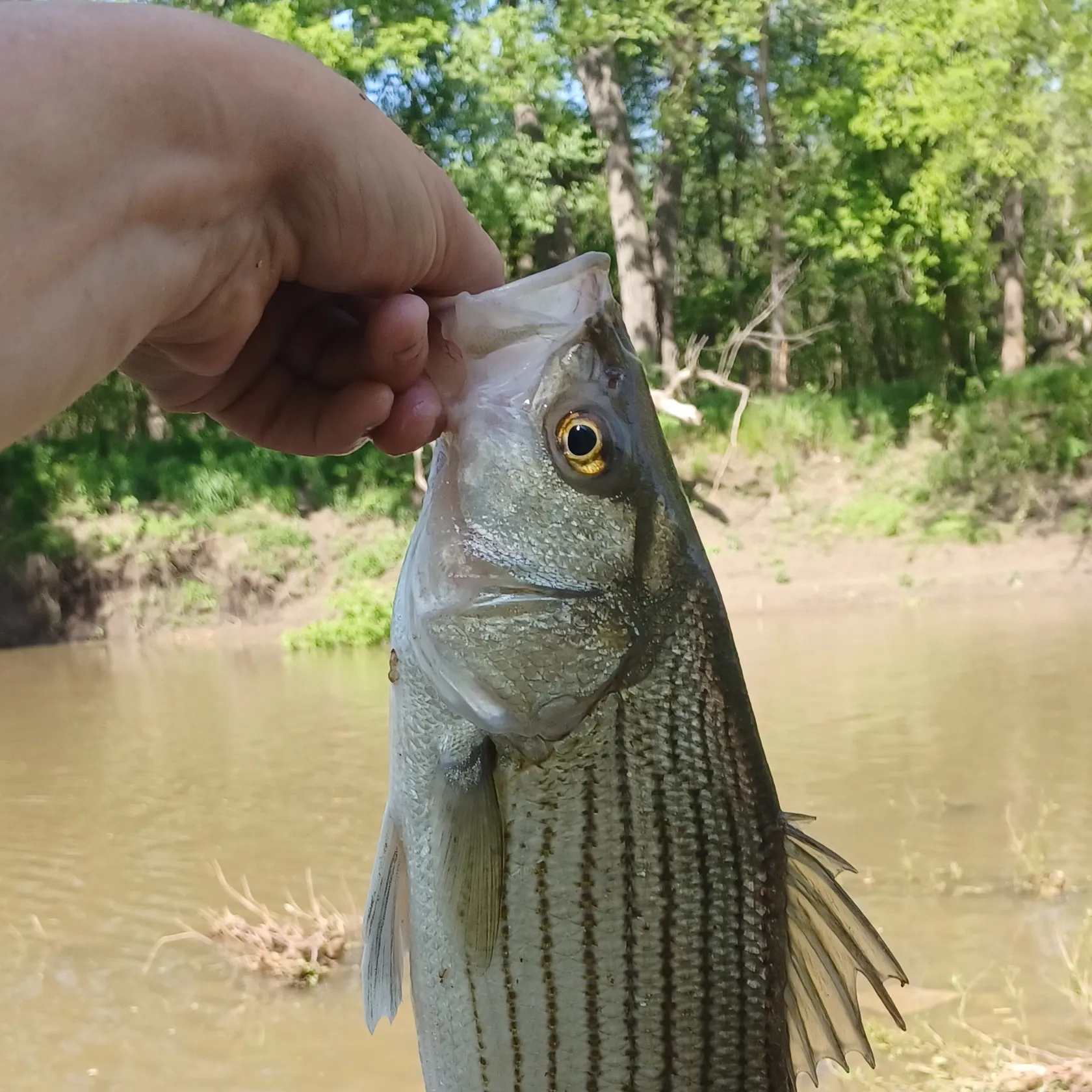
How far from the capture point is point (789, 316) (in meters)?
24.1

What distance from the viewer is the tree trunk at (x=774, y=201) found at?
62.6 feet

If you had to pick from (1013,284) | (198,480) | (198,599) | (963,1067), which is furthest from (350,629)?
(1013,284)

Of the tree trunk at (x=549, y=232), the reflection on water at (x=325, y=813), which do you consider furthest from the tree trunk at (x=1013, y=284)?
the tree trunk at (x=549, y=232)

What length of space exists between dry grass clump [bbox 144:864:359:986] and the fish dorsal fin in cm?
380

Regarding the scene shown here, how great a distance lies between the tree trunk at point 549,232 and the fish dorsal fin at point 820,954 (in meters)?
17.8

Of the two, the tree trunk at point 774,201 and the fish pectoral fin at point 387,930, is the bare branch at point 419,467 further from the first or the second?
the fish pectoral fin at point 387,930

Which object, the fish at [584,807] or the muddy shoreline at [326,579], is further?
the muddy shoreline at [326,579]

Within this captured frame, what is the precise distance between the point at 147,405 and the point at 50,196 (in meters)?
20.6

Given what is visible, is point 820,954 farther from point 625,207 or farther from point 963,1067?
point 625,207

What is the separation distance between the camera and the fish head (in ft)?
4.86

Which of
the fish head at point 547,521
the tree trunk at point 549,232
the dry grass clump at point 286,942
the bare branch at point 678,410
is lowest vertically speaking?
the dry grass clump at point 286,942

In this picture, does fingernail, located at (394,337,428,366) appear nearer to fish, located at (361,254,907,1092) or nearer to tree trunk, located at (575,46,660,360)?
fish, located at (361,254,907,1092)

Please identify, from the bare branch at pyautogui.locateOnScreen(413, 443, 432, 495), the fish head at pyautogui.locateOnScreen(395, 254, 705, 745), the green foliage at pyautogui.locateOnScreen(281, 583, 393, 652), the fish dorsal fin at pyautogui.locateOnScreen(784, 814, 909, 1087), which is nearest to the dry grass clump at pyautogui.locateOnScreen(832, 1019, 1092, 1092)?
the fish dorsal fin at pyautogui.locateOnScreen(784, 814, 909, 1087)

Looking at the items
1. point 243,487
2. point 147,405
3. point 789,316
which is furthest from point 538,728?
point 789,316
